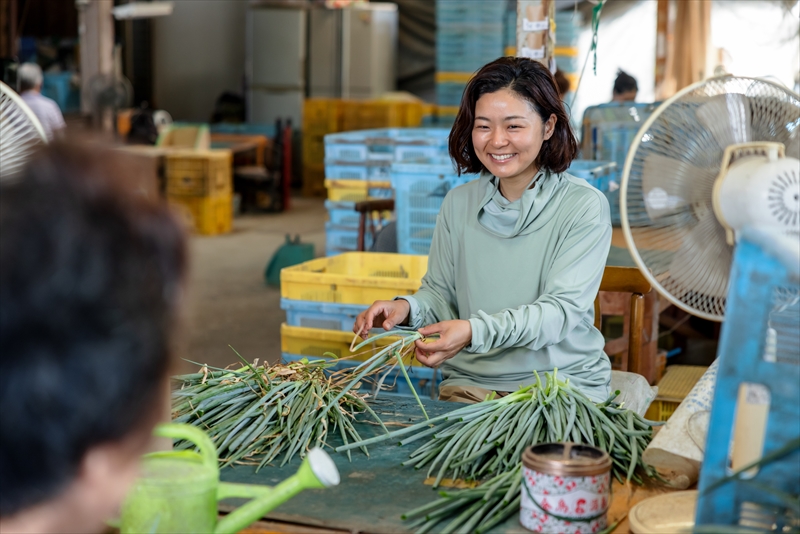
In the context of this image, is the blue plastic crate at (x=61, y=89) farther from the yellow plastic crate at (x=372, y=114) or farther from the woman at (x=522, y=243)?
the woman at (x=522, y=243)

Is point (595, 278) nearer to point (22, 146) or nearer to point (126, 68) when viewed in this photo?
point (22, 146)

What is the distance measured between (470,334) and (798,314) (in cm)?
91

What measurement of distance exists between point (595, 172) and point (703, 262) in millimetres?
2223

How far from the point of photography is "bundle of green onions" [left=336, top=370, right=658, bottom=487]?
4.97 feet

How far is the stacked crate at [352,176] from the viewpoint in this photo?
5.82 m

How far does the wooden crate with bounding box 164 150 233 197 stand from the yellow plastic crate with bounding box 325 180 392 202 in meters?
3.25

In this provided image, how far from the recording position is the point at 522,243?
2.26m

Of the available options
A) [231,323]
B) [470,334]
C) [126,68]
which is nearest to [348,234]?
[231,323]

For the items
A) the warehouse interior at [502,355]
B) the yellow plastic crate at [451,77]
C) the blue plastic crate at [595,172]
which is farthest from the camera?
the yellow plastic crate at [451,77]

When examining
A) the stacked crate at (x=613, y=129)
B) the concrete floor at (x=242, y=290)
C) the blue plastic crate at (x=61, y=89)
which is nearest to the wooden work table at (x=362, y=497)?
the concrete floor at (x=242, y=290)

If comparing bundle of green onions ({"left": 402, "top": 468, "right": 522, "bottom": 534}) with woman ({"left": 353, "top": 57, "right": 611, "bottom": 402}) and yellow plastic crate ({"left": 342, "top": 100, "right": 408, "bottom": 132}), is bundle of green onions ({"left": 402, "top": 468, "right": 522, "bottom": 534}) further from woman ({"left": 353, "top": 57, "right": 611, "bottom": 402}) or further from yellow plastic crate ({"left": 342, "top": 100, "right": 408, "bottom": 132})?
yellow plastic crate ({"left": 342, "top": 100, "right": 408, "bottom": 132})

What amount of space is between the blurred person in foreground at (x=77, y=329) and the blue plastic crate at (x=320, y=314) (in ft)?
7.28

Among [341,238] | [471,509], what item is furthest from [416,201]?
[471,509]

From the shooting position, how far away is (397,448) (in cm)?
169
